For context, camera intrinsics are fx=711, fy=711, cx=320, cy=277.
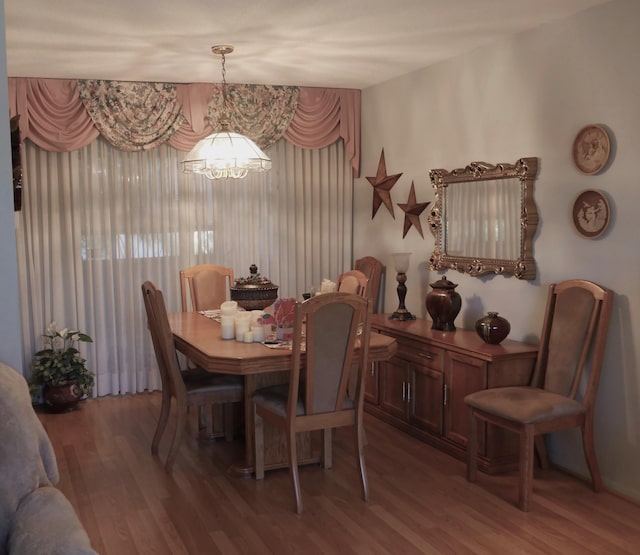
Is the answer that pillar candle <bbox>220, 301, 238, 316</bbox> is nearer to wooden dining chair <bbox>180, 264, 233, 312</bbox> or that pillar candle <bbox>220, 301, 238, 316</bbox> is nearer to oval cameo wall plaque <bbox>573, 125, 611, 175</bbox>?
wooden dining chair <bbox>180, 264, 233, 312</bbox>

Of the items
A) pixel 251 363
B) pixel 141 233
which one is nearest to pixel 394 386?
pixel 251 363

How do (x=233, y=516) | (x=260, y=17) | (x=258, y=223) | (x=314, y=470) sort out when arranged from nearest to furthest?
(x=233, y=516) < (x=260, y=17) < (x=314, y=470) < (x=258, y=223)

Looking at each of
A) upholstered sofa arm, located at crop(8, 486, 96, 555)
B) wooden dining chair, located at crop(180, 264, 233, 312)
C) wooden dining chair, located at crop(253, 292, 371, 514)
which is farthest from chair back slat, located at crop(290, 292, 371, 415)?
wooden dining chair, located at crop(180, 264, 233, 312)

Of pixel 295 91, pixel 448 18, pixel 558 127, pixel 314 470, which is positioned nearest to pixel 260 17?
pixel 448 18

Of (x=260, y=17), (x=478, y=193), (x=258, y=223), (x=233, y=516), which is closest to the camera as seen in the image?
(x=233, y=516)

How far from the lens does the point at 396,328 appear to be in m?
4.77

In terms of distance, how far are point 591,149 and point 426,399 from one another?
1.79 metres

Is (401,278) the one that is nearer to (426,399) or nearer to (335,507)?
(426,399)

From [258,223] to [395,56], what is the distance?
6.35 ft

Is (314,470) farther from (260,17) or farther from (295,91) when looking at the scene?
(295,91)

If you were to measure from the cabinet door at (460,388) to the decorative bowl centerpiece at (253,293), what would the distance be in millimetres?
1222

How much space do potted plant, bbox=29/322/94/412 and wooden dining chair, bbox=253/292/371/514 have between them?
202 cm

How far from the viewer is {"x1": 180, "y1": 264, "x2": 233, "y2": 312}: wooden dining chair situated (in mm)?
5320

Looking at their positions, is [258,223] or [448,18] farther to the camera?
[258,223]
